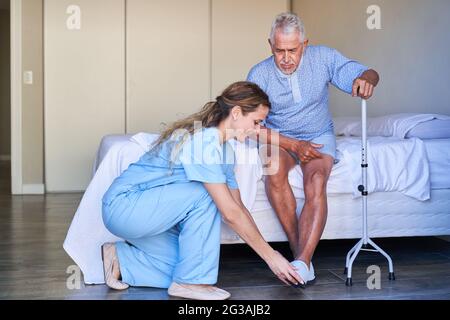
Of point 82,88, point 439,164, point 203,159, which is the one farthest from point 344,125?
point 82,88

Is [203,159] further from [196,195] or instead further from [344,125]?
[344,125]

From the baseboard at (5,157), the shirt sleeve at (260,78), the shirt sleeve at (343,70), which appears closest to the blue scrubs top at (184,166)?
the shirt sleeve at (260,78)

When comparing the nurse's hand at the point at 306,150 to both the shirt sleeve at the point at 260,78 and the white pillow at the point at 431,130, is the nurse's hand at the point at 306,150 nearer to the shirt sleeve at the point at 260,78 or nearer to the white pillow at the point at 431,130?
the shirt sleeve at the point at 260,78

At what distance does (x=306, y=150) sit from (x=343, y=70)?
0.39 meters

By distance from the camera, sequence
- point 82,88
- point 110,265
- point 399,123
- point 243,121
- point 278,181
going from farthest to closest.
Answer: point 82,88
point 399,123
point 278,181
point 110,265
point 243,121

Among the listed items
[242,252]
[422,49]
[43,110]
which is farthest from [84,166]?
[422,49]

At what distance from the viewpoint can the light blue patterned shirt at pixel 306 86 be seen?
2.51m

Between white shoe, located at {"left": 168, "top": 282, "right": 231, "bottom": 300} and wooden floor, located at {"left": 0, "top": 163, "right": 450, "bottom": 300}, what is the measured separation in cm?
5

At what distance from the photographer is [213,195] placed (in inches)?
78.6

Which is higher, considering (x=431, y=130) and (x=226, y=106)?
(x=226, y=106)

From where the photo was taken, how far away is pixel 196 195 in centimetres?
203

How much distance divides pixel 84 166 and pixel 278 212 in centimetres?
342

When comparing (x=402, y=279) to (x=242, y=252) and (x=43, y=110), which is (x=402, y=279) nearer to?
(x=242, y=252)

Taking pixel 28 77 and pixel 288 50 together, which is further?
pixel 28 77
